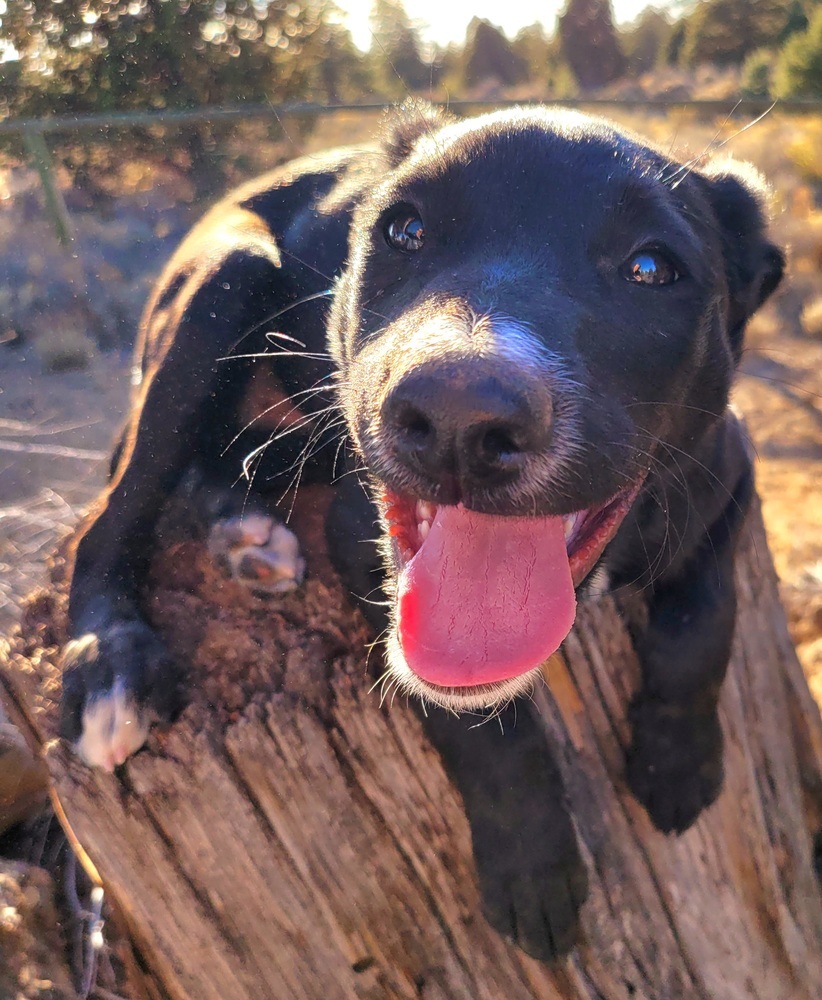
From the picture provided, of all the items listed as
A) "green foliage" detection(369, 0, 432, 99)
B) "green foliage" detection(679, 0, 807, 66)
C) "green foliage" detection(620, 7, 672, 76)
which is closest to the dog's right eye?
"green foliage" detection(369, 0, 432, 99)

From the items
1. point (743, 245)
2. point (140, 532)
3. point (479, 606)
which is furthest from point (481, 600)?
point (743, 245)

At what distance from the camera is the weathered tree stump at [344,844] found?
1444mm

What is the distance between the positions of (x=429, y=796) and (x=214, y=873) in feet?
1.51

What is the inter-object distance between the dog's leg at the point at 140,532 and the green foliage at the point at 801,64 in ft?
35.6

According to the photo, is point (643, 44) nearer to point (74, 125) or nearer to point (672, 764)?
point (74, 125)

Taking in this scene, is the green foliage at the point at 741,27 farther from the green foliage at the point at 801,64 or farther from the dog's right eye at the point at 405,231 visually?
the dog's right eye at the point at 405,231

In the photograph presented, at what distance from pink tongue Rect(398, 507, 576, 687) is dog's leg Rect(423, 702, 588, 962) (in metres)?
0.26

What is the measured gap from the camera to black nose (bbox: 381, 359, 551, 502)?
1068mm

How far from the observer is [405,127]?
2.14 meters

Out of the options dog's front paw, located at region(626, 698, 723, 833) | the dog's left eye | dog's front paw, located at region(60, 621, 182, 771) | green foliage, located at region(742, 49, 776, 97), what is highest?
the dog's left eye

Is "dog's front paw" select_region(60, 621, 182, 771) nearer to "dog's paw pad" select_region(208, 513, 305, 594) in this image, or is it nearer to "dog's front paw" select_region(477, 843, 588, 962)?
"dog's paw pad" select_region(208, 513, 305, 594)

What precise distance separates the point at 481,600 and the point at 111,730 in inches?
30.4

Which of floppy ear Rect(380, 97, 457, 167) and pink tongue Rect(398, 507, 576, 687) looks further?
floppy ear Rect(380, 97, 457, 167)

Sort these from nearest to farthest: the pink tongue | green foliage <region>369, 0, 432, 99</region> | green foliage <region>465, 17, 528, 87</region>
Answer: the pink tongue → green foliage <region>369, 0, 432, 99</region> → green foliage <region>465, 17, 528, 87</region>
